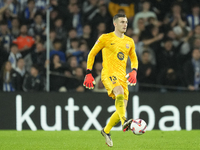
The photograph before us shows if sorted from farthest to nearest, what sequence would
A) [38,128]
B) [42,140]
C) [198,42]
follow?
[198,42] → [38,128] → [42,140]

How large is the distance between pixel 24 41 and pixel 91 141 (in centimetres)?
430

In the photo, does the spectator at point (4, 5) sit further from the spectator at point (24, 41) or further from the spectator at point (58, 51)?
the spectator at point (58, 51)

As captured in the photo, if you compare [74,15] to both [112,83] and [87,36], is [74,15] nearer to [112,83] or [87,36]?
[87,36]

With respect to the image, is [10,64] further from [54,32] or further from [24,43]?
[54,32]

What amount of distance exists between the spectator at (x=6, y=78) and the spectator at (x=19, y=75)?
0.09 metres

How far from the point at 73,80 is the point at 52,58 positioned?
751 mm

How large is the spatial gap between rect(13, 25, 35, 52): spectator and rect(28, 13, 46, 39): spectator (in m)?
0.13

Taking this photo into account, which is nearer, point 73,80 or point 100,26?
point 73,80

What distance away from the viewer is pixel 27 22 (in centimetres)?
1126

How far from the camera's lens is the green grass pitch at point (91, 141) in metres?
6.59

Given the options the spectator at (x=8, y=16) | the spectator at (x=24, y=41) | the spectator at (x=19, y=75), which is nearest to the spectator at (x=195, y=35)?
the spectator at (x=24, y=41)

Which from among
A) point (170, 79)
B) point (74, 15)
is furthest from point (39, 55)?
point (170, 79)

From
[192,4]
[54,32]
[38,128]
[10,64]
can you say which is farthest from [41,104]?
[192,4]

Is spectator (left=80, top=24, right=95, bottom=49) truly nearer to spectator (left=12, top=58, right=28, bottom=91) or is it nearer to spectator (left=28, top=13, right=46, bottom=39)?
spectator (left=28, top=13, right=46, bottom=39)
